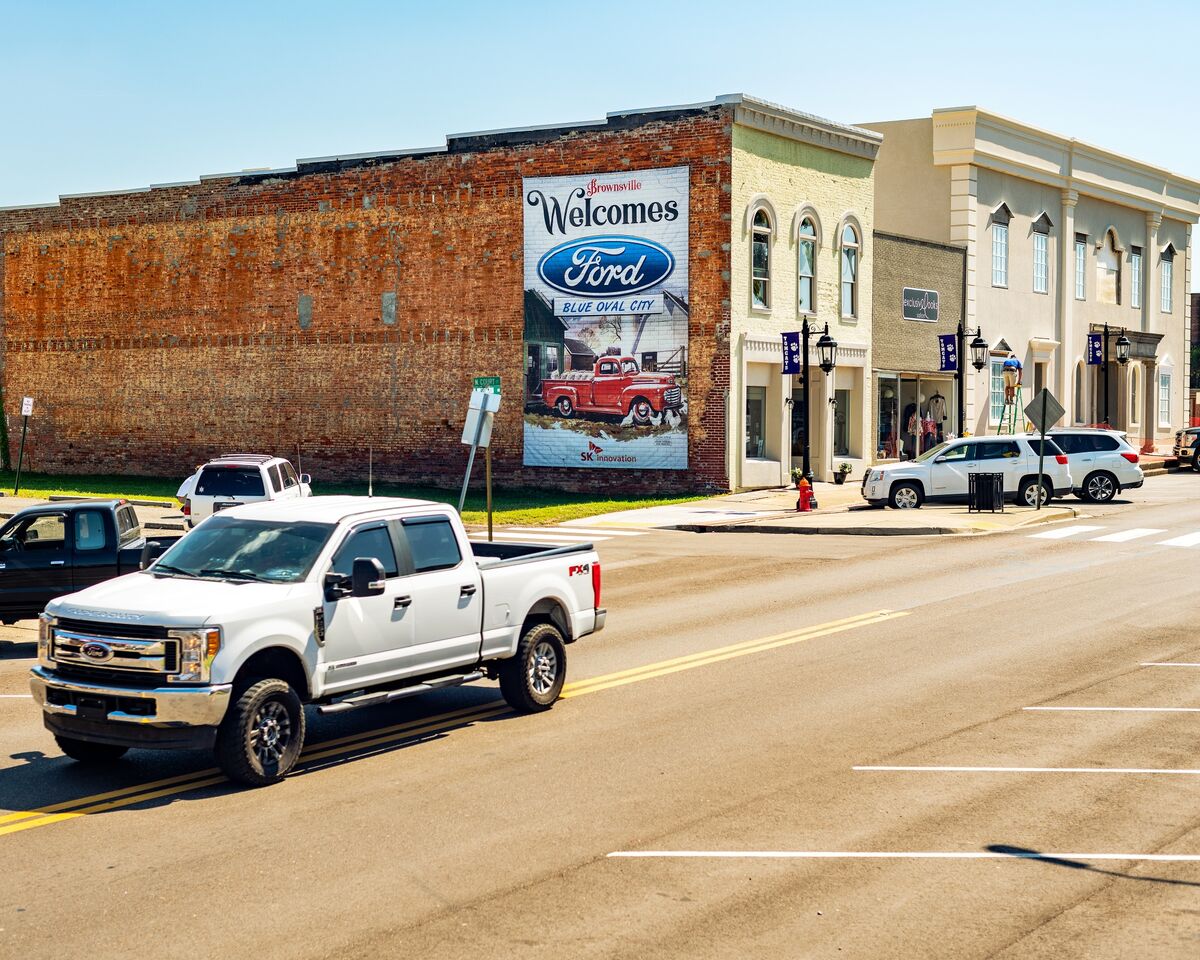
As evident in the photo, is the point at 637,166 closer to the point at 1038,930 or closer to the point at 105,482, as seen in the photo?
the point at 105,482

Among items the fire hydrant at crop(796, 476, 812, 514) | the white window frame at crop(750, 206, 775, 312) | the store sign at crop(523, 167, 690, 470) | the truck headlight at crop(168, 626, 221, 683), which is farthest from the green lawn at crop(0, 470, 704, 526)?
the truck headlight at crop(168, 626, 221, 683)

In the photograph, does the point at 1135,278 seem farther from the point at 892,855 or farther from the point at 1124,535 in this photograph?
the point at 892,855

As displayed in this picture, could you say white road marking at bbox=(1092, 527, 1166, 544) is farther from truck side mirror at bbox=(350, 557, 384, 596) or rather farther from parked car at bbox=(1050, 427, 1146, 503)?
truck side mirror at bbox=(350, 557, 384, 596)

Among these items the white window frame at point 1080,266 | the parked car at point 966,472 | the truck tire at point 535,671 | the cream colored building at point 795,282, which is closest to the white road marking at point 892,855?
Result: the truck tire at point 535,671

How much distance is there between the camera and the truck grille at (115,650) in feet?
31.8

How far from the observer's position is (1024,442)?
114ft

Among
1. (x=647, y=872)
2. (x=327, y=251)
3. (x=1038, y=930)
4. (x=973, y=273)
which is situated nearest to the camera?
(x=1038, y=930)

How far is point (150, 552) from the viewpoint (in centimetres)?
1670

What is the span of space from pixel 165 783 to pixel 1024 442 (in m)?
28.0

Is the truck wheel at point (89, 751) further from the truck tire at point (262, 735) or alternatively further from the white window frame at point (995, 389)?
the white window frame at point (995, 389)

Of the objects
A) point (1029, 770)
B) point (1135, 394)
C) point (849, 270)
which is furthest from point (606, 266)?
point (1135, 394)

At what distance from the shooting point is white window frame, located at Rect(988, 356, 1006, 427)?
51469 mm

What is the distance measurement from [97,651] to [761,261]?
31569 millimetres

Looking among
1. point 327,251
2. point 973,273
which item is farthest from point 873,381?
point 327,251
